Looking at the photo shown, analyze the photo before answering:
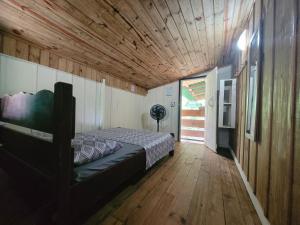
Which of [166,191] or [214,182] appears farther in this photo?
[214,182]

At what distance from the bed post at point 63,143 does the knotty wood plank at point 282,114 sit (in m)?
1.31

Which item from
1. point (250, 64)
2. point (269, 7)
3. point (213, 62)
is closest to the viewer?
point (269, 7)

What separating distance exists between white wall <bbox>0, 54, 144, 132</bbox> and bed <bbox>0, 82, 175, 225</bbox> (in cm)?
59

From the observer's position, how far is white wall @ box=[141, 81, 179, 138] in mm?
4406

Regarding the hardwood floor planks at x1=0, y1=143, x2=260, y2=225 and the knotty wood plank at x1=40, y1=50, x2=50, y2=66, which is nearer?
the hardwood floor planks at x1=0, y1=143, x2=260, y2=225

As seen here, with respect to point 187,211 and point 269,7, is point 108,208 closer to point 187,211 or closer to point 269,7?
point 187,211

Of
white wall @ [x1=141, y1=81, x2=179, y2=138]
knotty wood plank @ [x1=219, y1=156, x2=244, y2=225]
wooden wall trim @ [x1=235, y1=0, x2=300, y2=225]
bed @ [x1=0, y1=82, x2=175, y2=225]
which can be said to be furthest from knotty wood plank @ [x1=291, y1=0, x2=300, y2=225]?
white wall @ [x1=141, y1=81, x2=179, y2=138]

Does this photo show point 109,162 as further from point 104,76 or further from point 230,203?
point 104,76

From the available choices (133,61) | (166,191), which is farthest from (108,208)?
(133,61)

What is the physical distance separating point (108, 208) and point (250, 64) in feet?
7.65

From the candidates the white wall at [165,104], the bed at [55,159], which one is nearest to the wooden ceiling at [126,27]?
the bed at [55,159]

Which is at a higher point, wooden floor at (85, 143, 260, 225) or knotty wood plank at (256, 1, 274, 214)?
knotty wood plank at (256, 1, 274, 214)

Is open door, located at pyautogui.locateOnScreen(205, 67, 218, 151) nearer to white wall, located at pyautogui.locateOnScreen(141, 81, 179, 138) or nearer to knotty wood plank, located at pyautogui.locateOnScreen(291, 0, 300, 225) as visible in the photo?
white wall, located at pyautogui.locateOnScreen(141, 81, 179, 138)

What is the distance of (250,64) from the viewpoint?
1729 mm
